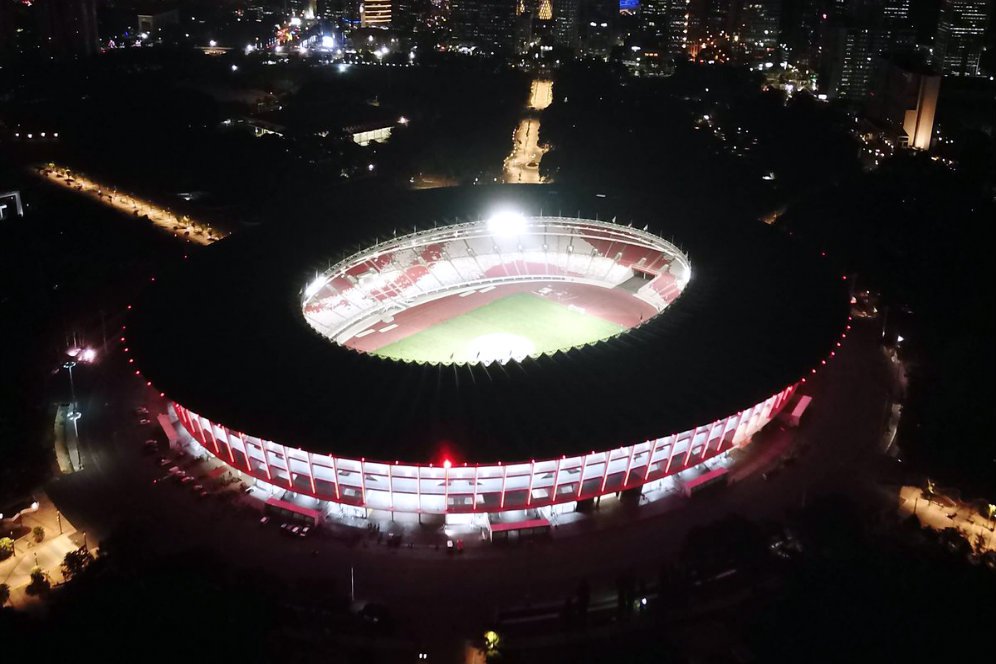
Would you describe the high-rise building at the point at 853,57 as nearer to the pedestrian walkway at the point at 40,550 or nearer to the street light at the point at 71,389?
the street light at the point at 71,389

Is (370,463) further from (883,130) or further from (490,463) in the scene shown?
(883,130)

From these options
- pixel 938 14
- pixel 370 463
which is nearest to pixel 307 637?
pixel 370 463

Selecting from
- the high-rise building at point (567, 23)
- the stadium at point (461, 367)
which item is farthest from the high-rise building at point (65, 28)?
the stadium at point (461, 367)

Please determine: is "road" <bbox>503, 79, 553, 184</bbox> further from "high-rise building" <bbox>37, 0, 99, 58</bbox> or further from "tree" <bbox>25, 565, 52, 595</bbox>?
"high-rise building" <bbox>37, 0, 99, 58</bbox>

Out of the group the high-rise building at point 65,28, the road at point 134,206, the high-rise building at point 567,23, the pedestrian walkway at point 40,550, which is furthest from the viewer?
the high-rise building at point 567,23

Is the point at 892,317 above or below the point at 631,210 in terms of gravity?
below

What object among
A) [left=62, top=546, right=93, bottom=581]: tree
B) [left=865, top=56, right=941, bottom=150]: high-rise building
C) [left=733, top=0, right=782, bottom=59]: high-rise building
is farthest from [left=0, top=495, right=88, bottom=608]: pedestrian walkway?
[left=733, top=0, right=782, bottom=59]: high-rise building

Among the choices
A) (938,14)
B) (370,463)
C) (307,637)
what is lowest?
(307,637)
